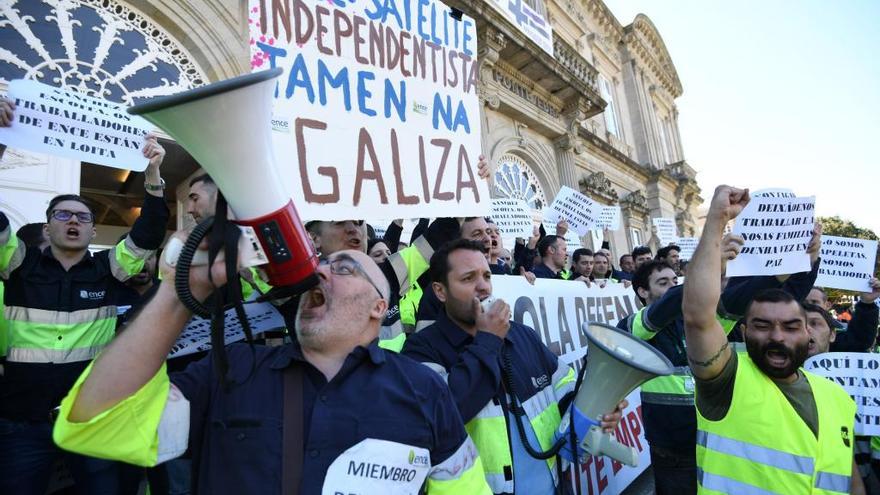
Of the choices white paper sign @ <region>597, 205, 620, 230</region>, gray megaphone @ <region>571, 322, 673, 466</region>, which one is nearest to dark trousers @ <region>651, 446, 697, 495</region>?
gray megaphone @ <region>571, 322, 673, 466</region>

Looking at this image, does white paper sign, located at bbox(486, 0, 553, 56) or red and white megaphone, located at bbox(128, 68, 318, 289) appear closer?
red and white megaphone, located at bbox(128, 68, 318, 289)

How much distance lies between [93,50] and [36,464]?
4287mm

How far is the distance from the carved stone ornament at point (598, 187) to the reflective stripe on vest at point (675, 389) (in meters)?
11.7

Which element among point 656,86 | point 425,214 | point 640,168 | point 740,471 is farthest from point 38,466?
point 656,86

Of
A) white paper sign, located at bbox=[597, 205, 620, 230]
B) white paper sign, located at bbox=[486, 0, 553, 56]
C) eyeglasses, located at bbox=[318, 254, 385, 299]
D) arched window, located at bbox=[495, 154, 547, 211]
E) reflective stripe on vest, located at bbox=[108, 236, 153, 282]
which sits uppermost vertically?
white paper sign, located at bbox=[486, 0, 553, 56]

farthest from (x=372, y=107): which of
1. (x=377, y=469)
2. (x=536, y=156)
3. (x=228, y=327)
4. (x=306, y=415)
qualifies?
(x=536, y=156)

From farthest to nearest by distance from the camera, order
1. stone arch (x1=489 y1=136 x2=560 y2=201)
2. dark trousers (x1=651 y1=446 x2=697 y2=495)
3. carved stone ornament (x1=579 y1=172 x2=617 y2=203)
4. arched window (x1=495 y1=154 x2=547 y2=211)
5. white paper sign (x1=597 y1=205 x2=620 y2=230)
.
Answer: carved stone ornament (x1=579 y1=172 x2=617 y2=203) → stone arch (x1=489 y1=136 x2=560 y2=201) → arched window (x1=495 y1=154 x2=547 y2=211) → white paper sign (x1=597 y1=205 x2=620 y2=230) → dark trousers (x1=651 y1=446 x2=697 y2=495)

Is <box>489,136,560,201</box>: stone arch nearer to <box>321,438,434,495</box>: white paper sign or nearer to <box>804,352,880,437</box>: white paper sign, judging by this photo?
<box>804,352,880,437</box>: white paper sign

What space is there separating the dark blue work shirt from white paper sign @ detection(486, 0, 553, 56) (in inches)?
394

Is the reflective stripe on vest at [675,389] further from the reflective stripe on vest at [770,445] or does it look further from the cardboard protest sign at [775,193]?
the cardboard protest sign at [775,193]

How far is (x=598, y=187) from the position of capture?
47.1ft

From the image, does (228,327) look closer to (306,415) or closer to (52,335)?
(306,415)

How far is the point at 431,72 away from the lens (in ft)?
8.74

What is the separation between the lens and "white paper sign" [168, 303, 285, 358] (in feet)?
5.65
